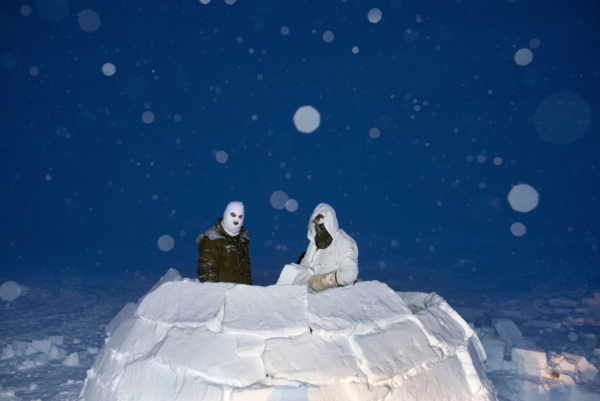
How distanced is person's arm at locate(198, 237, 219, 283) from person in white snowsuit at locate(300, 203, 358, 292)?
0.87m

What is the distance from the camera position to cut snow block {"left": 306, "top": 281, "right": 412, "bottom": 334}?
221cm

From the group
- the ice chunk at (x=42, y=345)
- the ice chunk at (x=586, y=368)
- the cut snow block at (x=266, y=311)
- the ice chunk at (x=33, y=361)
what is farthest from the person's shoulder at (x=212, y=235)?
the ice chunk at (x=586, y=368)

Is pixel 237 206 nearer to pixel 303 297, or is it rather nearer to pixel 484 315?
pixel 303 297

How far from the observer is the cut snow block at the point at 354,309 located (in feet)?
7.25

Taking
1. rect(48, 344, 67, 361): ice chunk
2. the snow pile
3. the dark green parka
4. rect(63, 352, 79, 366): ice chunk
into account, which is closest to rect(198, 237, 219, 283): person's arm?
the dark green parka

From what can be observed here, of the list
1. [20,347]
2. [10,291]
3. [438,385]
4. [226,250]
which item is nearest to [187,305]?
[226,250]

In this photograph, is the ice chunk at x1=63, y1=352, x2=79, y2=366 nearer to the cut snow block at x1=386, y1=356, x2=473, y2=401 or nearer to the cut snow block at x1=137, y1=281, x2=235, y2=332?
the cut snow block at x1=137, y1=281, x2=235, y2=332

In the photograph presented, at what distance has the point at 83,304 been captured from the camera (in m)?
8.60

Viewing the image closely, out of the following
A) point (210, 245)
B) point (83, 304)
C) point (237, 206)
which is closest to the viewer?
point (210, 245)

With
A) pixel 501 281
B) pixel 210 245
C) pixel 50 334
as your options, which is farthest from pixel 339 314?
pixel 501 281

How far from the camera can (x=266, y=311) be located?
2287mm

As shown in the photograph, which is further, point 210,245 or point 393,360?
point 210,245

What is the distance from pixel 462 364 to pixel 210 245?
2.26 meters

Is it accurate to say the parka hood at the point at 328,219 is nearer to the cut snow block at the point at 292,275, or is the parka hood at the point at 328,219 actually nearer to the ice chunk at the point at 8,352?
the cut snow block at the point at 292,275
